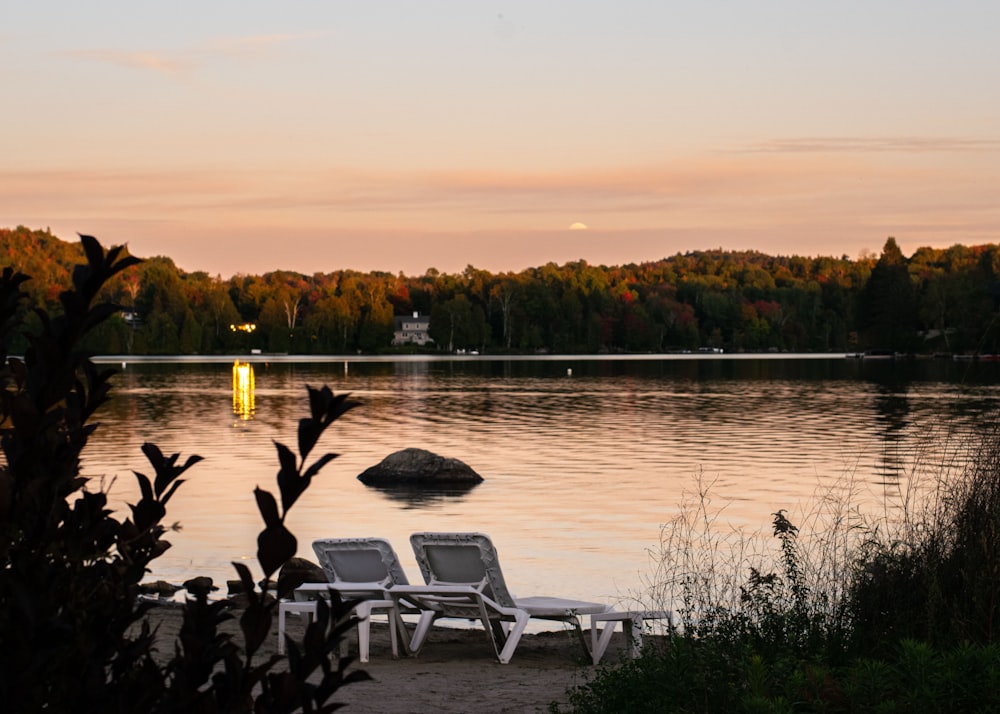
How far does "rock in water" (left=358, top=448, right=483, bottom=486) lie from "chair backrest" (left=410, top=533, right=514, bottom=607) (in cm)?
1794

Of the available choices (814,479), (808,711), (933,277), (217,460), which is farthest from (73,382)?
(933,277)

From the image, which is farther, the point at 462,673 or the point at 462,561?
the point at 462,561

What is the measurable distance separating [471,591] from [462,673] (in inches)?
23.9

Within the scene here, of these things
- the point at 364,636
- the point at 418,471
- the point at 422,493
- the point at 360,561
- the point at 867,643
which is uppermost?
the point at 360,561

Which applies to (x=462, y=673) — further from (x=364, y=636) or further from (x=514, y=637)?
(x=364, y=636)

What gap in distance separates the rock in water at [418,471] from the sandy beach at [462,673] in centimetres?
1559

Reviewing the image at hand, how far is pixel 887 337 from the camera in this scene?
181 meters

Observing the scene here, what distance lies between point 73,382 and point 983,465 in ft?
27.9

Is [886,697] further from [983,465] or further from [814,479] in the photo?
[814,479]

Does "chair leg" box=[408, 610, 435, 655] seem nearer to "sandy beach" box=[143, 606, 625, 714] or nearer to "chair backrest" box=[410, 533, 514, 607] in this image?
"sandy beach" box=[143, 606, 625, 714]

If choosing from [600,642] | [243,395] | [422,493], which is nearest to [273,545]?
[600,642]

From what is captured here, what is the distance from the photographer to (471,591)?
9734mm

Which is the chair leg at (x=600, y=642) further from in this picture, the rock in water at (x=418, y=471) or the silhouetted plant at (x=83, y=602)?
the rock in water at (x=418, y=471)

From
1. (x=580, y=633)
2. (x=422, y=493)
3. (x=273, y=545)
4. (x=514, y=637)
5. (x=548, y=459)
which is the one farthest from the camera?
(x=548, y=459)
